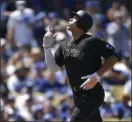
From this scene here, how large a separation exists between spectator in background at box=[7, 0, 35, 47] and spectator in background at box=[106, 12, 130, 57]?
1871 mm

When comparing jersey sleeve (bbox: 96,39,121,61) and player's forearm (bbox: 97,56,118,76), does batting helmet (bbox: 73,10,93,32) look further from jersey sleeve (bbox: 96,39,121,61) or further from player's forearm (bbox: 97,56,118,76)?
player's forearm (bbox: 97,56,118,76)

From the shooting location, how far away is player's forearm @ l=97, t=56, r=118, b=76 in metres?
6.08

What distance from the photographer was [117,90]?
12.4 m

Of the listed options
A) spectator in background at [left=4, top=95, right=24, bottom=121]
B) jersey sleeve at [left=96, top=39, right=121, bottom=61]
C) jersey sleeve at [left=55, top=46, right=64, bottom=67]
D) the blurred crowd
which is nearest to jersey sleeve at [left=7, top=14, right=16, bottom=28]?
the blurred crowd

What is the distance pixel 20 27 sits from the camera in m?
13.7

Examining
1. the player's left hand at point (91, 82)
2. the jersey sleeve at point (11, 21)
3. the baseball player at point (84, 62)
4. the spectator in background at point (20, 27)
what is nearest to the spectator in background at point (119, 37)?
the spectator in background at point (20, 27)

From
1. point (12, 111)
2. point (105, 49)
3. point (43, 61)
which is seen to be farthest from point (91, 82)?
point (43, 61)

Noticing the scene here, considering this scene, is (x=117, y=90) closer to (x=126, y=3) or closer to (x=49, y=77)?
(x=49, y=77)

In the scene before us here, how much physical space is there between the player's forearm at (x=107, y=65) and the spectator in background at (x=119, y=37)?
25.4ft

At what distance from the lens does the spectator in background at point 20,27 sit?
13.7 metres

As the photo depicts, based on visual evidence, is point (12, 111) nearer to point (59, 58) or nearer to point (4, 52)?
point (4, 52)

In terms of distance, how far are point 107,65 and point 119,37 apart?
313 inches

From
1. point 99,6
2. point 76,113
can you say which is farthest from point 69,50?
point 99,6

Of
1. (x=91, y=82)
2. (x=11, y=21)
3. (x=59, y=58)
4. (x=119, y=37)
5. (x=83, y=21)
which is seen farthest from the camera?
(x=119, y=37)
